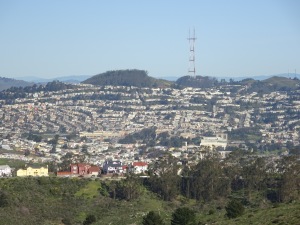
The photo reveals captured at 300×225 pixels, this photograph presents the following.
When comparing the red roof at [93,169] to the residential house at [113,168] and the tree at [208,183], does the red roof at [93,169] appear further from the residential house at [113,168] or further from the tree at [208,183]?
the tree at [208,183]

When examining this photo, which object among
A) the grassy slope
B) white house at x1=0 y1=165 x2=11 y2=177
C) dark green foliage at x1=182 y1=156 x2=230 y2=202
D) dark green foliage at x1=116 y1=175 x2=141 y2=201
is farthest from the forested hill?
dark green foliage at x1=116 y1=175 x2=141 y2=201

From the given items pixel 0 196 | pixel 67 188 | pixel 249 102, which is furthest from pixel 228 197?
pixel 249 102

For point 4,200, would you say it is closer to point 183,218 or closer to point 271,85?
point 183,218

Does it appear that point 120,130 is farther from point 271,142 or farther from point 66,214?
point 66,214

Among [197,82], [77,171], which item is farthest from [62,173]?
[197,82]

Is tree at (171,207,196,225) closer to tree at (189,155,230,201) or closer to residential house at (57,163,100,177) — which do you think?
tree at (189,155,230,201)

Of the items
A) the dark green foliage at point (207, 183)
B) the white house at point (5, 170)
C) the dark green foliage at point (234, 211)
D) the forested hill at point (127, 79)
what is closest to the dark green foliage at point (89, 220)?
the dark green foliage at point (234, 211)
